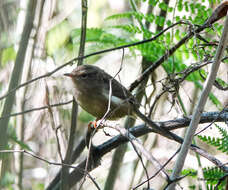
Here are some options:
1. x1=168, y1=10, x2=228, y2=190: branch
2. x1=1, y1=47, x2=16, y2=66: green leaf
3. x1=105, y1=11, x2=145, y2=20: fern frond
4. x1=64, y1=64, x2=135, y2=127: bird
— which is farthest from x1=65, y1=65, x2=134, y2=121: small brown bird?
x1=168, y1=10, x2=228, y2=190: branch

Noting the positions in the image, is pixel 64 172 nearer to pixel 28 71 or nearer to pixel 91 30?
pixel 28 71

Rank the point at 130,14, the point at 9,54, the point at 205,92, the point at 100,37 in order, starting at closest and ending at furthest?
1. the point at 205,92
2. the point at 130,14
3. the point at 100,37
4. the point at 9,54

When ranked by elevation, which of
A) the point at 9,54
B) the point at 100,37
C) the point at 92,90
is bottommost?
the point at 92,90

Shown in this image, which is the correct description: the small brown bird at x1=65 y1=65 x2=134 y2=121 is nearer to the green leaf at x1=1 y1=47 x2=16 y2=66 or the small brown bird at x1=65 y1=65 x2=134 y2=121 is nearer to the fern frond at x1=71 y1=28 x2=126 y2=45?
the fern frond at x1=71 y1=28 x2=126 y2=45

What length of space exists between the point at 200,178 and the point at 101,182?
296 cm

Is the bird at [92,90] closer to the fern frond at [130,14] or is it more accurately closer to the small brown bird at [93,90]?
the small brown bird at [93,90]

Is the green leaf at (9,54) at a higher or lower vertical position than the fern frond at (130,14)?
lower

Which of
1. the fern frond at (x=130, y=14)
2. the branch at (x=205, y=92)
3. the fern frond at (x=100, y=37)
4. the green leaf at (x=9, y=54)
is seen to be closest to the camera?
the branch at (x=205, y=92)

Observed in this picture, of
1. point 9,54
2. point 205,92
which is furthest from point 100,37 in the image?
point 205,92

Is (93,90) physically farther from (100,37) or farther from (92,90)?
(100,37)

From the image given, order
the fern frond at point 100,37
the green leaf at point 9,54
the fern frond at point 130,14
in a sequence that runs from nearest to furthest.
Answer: the fern frond at point 130,14 < the fern frond at point 100,37 < the green leaf at point 9,54

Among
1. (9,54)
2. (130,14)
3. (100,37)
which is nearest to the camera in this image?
(130,14)

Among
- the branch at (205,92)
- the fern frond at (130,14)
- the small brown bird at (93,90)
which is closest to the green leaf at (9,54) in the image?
the small brown bird at (93,90)

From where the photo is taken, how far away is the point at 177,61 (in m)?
3.48
